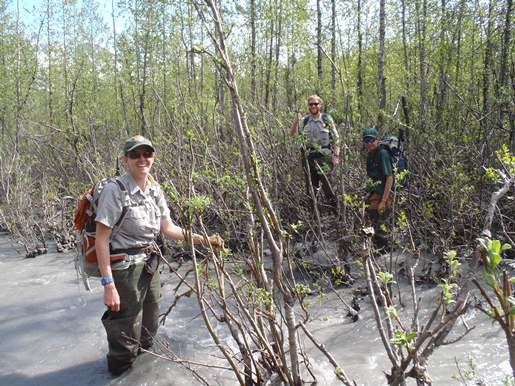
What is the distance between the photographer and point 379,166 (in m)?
4.97

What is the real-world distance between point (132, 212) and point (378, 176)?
306cm

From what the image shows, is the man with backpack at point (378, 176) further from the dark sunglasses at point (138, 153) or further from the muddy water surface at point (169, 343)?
the dark sunglasses at point (138, 153)

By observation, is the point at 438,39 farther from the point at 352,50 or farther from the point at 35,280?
the point at 35,280

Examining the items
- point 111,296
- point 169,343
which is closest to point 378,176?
point 169,343

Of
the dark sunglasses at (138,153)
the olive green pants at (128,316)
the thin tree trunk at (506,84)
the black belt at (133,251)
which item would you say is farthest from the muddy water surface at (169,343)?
the thin tree trunk at (506,84)

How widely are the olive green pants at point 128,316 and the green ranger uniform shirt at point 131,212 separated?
21 cm

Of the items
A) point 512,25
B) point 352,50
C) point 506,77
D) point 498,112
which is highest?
point 352,50

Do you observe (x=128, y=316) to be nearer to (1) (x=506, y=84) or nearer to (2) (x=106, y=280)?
(2) (x=106, y=280)

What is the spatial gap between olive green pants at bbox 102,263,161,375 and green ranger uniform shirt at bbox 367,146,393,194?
9.19 feet

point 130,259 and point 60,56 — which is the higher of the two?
point 60,56

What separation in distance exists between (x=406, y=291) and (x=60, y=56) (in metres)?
17.8

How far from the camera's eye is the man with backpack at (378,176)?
4824 mm

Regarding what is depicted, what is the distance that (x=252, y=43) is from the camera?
464 inches

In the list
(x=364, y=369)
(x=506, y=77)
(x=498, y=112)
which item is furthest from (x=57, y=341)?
(x=506, y=77)
